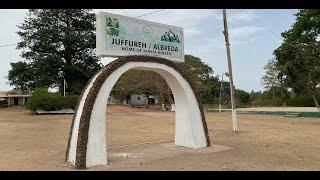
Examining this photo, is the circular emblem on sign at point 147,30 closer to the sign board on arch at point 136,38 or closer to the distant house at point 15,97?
the sign board on arch at point 136,38

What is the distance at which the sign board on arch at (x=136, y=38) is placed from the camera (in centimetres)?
1073

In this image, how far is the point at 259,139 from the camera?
15.3m

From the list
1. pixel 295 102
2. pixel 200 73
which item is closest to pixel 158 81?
pixel 200 73

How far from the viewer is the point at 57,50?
149ft

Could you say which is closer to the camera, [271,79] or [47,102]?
[47,102]

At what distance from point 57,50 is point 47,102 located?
10.8 meters

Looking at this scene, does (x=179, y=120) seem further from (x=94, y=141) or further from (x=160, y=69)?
(x=94, y=141)

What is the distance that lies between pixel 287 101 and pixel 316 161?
142 ft

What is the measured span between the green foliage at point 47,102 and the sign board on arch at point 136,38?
2648cm

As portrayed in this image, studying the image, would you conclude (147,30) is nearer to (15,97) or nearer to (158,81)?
(158,81)

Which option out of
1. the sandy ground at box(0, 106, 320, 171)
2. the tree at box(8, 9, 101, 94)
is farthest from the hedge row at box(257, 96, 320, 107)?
the sandy ground at box(0, 106, 320, 171)

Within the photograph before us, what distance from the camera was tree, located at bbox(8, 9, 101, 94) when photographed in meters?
43.8
